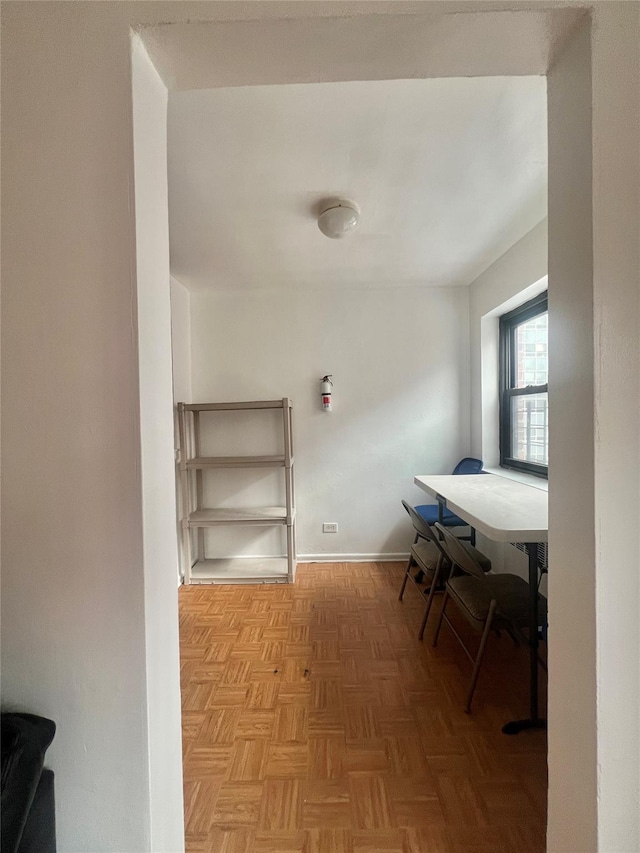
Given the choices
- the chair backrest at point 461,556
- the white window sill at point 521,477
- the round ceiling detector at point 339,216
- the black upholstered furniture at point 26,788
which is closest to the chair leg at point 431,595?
the chair backrest at point 461,556

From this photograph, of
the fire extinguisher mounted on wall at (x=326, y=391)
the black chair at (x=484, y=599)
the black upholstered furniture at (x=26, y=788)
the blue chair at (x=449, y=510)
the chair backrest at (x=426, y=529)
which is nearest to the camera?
the black upholstered furniture at (x=26, y=788)

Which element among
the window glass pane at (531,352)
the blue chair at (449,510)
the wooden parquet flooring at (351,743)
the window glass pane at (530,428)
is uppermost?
the window glass pane at (531,352)

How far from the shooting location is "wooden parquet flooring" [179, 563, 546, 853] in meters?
1.17

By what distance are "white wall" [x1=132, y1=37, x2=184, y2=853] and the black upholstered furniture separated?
195 millimetres

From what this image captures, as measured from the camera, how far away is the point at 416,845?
1.12 m

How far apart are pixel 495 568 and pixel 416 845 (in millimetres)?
2096

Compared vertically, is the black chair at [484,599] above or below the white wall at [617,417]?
below

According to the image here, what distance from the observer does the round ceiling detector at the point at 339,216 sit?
2004 mm

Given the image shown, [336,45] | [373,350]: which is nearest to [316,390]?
[373,350]

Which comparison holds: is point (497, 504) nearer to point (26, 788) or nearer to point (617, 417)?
point (617, 417)

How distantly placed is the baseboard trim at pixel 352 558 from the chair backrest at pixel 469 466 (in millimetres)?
929

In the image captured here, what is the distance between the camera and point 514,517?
1.63m

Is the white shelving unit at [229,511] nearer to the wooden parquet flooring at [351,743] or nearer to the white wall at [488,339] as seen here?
the wooden parquet flooring at [351,743]

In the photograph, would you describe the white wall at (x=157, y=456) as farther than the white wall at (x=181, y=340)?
No
